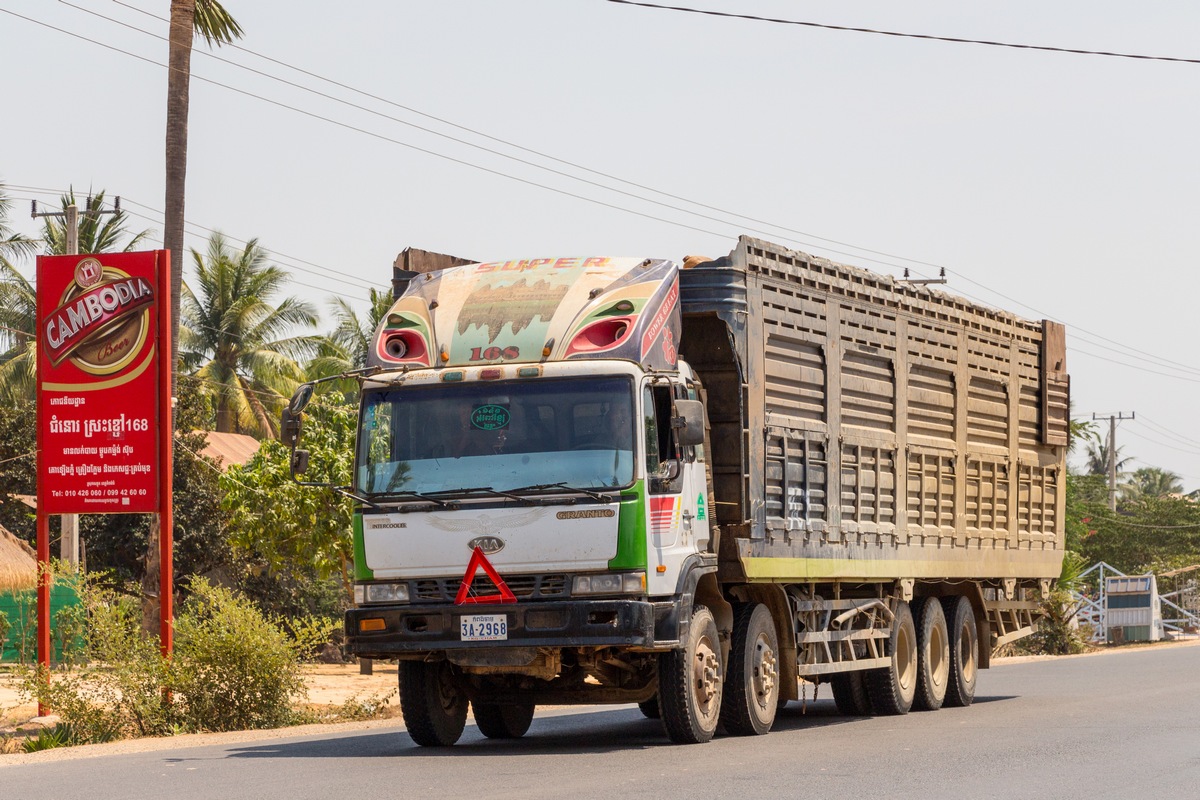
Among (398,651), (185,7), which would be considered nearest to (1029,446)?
(398,651)

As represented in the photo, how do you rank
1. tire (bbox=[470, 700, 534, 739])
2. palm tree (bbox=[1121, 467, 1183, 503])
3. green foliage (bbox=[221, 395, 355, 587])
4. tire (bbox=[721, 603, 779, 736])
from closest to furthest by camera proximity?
tire (bbox=[721, 603, 779, 736]) < tire (bbox=[470, 700, 534, 739]) < green foliage (bbox=[221, 395, 355, 587]) < palm tree (bbox=[1121, 467, 1183, 503])

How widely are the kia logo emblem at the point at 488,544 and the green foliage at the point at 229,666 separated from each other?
5001 mm

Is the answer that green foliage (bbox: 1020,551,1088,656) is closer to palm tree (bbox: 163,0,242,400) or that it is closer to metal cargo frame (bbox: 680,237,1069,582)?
metal cargo frame (bbox: 680,237,1069,582)

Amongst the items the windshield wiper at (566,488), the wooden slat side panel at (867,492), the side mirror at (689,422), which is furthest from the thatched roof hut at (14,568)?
the side mirror at (689,422)

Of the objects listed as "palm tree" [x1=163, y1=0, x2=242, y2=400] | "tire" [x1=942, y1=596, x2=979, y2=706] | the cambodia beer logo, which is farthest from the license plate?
"palm tree" [x1=163, y1=0, x2=242, y2=400]

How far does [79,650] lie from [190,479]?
18446 mm

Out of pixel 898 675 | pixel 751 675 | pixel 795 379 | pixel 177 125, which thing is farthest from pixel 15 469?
pixel 751 675

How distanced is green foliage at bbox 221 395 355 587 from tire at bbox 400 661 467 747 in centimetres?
1577

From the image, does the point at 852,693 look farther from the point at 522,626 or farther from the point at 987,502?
the point at 522,626

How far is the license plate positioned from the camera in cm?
1205

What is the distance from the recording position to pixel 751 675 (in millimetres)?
13719

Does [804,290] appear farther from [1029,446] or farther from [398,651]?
[1029,446]

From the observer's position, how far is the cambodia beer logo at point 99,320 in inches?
677

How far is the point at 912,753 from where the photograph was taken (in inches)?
475
